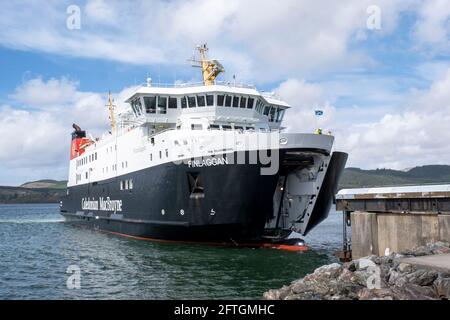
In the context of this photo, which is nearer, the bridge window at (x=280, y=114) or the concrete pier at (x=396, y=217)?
the concrete pier at (x=396, y=217)

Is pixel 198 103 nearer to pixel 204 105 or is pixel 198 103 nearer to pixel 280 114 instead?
pixel 204 105

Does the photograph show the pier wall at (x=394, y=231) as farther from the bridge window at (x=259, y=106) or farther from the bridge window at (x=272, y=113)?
the bridge window at (x=272, y=113)

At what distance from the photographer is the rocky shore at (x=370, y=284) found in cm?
805

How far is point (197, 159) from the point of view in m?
19.0

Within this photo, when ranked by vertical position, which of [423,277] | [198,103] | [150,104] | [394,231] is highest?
[150,104]

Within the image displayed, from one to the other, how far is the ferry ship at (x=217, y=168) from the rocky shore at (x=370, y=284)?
8.29 meters

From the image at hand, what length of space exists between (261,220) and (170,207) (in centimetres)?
415

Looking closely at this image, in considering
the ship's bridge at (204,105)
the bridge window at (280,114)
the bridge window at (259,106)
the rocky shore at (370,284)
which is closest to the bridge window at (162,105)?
the ship's bridge at (204,105)

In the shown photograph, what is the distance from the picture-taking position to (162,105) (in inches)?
899

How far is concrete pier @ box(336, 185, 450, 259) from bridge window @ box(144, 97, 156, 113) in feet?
34.0

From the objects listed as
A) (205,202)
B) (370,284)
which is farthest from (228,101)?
(370,284)

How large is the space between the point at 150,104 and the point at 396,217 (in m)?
13.0

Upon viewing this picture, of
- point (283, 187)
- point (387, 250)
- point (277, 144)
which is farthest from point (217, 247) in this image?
point (387, 250)

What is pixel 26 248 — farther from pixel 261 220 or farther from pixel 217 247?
pixel 261 220
